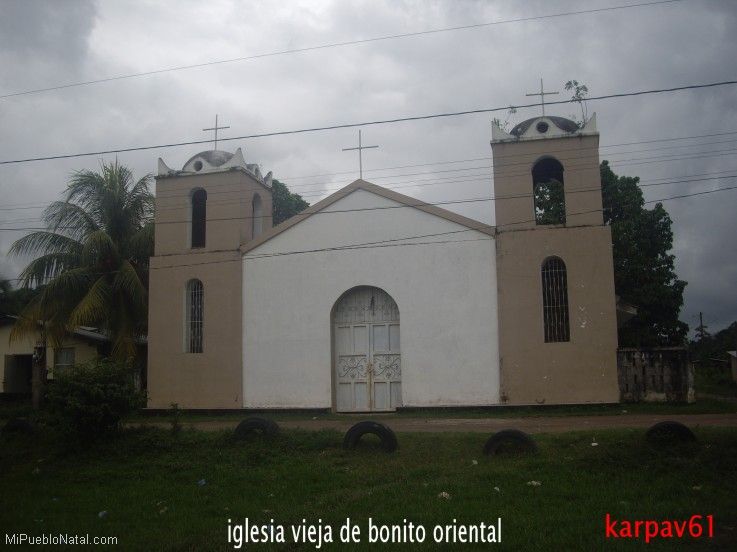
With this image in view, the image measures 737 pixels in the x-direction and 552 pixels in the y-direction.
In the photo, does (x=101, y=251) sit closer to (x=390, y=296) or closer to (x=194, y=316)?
(x=194, y=316)

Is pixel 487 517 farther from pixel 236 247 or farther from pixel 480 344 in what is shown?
pixel 236 247

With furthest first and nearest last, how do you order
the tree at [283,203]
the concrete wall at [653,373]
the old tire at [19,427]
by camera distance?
the tree at [283,203], the concrete wall at [653,373], the old tire at [19,427]

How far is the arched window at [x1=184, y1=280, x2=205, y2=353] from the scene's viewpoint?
18953 millimetres

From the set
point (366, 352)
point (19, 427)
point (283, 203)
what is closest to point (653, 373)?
point (366, 352)

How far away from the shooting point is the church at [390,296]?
1634 centimetres

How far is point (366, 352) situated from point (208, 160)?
7.15 m

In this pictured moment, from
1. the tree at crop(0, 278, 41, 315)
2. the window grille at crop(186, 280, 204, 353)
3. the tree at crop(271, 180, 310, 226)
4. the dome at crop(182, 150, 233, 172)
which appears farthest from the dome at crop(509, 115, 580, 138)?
the tree at crop(0, 278, 41, 315)

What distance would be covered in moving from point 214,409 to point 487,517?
1239 cm

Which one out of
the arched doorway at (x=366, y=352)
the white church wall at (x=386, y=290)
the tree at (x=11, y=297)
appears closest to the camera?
the white church wall at (x=386, y=290)

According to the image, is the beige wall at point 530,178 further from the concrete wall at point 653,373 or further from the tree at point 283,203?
the tree at point 283,203

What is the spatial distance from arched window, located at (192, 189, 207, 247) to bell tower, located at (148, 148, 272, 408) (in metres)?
0.03

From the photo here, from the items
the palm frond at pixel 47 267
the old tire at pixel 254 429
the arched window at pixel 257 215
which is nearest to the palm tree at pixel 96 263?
the palm frond at pixel 47 267

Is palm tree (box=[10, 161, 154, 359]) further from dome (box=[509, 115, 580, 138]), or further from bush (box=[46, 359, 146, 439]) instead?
Answer: dome (box=[509, 115, 580, 138])

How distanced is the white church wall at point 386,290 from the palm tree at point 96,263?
15.4ft
